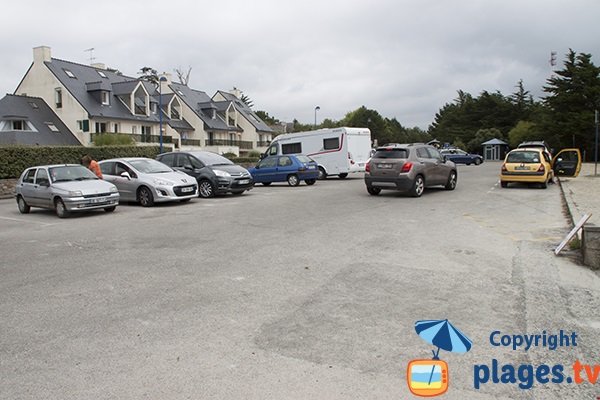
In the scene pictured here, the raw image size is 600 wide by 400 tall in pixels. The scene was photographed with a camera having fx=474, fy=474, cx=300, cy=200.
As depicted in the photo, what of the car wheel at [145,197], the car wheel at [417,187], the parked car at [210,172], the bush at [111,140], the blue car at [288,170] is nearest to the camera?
the car wheel at [145,197]

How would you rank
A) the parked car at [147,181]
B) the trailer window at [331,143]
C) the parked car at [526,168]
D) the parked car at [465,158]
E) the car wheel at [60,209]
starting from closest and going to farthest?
the car wheel at [60,209] → the parked car at [147,181] → the parked car at [526,168] → the trailer window at [331,143] → the parked car at [465,158]

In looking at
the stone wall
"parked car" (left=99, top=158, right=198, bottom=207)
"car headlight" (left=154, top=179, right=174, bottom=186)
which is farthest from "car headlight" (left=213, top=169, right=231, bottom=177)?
the stone wall

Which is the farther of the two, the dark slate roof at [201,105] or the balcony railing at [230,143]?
the balcony railing at [230,143]

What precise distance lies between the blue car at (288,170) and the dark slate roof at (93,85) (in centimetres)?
2557

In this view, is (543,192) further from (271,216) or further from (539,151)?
(271,216)

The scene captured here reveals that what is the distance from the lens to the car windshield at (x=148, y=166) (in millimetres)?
15922

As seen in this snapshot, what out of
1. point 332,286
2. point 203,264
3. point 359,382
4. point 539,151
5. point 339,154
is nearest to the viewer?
point 359,382

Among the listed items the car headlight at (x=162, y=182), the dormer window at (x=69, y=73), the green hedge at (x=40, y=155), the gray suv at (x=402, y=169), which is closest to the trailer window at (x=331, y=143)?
the gray suv at (x=402, y=169)

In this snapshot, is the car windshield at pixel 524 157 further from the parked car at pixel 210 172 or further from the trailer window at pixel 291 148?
the trailer window at pixel 291 148

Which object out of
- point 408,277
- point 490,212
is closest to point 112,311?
point 408,277

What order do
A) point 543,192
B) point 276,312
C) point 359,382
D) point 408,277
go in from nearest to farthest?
point 359,382
point 276,312
point 408,277
point 543,192

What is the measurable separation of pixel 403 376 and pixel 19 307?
14.1 ft

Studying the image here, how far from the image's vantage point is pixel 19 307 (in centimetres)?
534

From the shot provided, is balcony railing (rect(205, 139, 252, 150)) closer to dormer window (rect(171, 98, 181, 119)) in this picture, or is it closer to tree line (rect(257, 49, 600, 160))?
dormer window (rect(171, 98, 181, 119))
